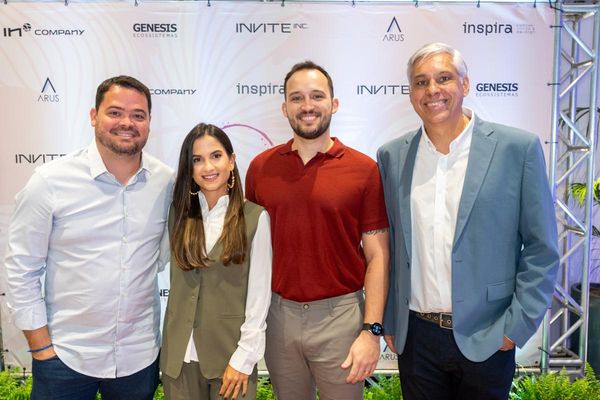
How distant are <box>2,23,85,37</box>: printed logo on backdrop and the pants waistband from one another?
286cm

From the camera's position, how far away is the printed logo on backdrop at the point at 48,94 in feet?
12.8

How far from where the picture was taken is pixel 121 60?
390cm

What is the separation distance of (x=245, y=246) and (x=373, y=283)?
26.8 inches

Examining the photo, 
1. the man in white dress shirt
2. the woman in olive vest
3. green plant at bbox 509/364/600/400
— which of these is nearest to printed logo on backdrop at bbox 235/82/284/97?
the man in white dress shirt

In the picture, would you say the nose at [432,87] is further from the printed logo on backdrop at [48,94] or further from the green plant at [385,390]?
the printed logo on backdrop at [48,94]

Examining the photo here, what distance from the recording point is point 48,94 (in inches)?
154

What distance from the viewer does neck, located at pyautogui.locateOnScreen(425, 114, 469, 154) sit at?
2.21 meters

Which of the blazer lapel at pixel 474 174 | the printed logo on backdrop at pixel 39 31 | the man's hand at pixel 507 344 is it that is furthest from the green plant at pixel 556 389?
the printed logo on backdrop at pixel 39 31

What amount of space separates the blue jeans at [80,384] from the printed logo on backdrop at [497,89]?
3.24 meters

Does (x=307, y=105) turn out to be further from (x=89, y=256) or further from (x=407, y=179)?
(x=89, y=256)

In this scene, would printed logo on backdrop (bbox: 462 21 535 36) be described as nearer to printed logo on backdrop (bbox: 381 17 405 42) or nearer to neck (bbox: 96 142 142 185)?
printed logo on backdrop (bbox: 381 17 405 42)

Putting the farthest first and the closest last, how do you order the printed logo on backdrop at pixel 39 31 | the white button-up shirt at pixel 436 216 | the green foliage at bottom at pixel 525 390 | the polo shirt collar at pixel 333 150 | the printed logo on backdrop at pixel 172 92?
1. the printed logo on backdrop at pixel 172 92
2. the printed logo on backdrop at pixel 39 31
3. the green foliage at bottom at pixel 525 390
4. the polo shirt collar at pixel 333 150
5. the white button-up shirt at pixel 436 216

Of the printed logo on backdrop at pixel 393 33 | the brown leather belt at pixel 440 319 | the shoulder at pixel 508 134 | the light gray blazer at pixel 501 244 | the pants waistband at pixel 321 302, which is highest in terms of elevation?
the printed logo on backdrop at pixel 393 33

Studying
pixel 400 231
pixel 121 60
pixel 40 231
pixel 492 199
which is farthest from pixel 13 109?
pixel 492 199
